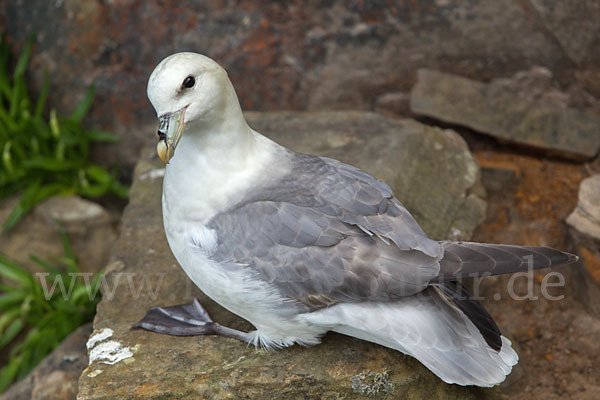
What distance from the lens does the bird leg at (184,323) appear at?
2.70m

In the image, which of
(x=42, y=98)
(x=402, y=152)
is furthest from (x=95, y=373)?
(x=42, y=98)

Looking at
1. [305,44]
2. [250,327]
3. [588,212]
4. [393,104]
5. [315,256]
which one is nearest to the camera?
[315,256]

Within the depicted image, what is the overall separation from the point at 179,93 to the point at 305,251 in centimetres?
69

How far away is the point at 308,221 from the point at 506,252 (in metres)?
0.68

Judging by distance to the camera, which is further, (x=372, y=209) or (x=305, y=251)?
(x=372, y=209)

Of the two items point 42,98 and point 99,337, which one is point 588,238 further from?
point 42,98

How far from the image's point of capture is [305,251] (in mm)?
2373

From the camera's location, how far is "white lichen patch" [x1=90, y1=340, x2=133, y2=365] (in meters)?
2.61

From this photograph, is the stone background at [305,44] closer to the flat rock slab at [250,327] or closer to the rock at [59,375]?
the flat rock slab at [250,327]

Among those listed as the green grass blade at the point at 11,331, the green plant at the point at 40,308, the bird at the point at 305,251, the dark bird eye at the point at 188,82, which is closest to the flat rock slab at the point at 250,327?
the bird at the point at 305,251

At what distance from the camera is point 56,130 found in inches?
169

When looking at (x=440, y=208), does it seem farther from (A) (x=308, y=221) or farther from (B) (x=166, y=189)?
(B) (x=166, y=189)

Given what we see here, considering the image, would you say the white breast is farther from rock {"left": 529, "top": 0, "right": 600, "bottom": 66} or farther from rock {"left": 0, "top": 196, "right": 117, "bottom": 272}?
rock {"left": 529, "top": 0, "right": 600, "bottom": 66}

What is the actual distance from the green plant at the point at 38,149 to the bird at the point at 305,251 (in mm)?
1944
